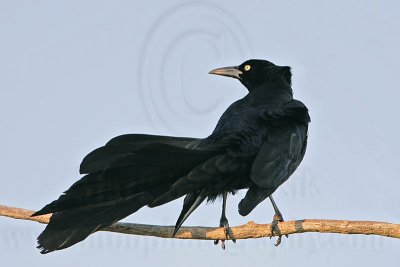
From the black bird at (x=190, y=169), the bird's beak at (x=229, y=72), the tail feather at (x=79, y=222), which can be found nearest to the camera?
the tail feather at (x=79, y=222)

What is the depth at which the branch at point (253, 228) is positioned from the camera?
6.38 metres

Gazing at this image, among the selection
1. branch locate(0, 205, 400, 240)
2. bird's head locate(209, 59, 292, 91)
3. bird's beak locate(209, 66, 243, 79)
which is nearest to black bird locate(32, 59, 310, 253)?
branch locate(0, 205, 400, 240)

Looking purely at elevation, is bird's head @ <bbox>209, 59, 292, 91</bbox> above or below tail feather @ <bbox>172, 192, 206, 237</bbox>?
above

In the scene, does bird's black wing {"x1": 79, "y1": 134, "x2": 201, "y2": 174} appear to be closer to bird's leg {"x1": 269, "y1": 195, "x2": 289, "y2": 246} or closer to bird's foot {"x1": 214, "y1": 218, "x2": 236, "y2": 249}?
bird's foot {"x1": 214, "y1": 218, "x2": 236, "y2": 249}

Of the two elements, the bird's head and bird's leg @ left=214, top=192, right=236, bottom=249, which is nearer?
bird's leg @ left=214, top=192, right=236, bottom=249

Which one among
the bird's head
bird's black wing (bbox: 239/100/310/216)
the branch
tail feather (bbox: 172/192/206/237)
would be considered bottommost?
the branch

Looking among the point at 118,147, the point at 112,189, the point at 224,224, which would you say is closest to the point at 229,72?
the point at 118,147

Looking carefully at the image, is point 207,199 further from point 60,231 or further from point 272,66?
point 272,66

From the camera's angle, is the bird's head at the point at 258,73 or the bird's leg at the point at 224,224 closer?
the bird's leg at the point at 224,224

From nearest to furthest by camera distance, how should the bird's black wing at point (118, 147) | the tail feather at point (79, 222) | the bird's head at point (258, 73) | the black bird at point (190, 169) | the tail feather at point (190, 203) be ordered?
the tail feather at point (79, 222), the black bird at point (190, 169), the tail feather at point (190, 203), the bird's black wing at point (118, 147), the bird's head at point (258, 73)

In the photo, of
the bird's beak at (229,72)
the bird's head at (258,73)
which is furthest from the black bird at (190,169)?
the bird's beak at (229,72)

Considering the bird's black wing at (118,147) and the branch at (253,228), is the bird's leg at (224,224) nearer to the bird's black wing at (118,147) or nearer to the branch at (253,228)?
the branch at (253,228)

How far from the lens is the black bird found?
6.34 metres

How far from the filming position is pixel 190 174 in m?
7.02
